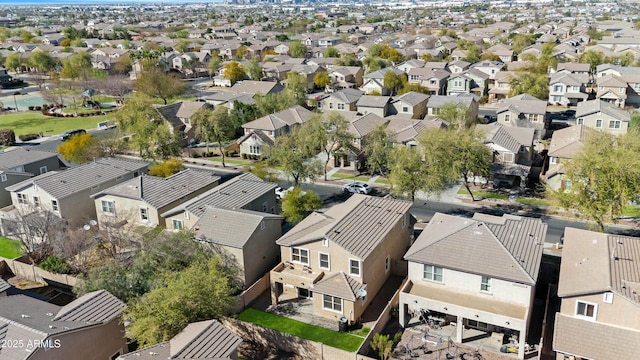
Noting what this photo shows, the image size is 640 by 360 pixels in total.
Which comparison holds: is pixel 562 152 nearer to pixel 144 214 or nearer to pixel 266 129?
pixel 266 129

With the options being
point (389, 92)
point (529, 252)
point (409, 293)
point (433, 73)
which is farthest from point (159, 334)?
point (433, 73)

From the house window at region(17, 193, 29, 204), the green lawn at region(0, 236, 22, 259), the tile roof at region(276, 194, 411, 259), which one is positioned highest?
the tile roof at region(276, 194, 411, 259)

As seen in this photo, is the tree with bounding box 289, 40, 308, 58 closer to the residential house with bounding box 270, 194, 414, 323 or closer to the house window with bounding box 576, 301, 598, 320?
the residential house with bounding box 270, 194, 414, 323

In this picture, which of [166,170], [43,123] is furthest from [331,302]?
[43,123]

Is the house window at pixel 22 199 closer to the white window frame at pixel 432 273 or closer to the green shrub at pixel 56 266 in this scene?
the green shrub at pixel 56 266

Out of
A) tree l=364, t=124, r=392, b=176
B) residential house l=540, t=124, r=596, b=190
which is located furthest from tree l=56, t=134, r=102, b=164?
residential house l=540, t=124, r=596, b=190
